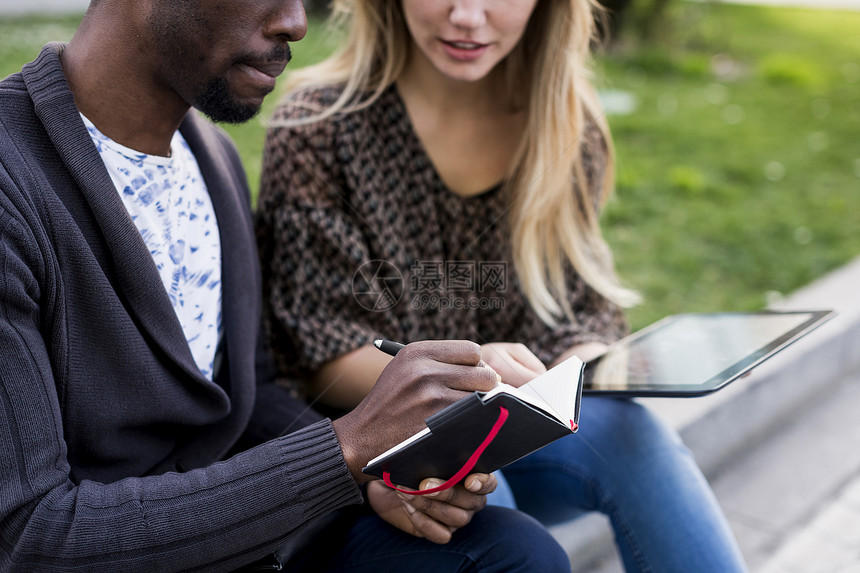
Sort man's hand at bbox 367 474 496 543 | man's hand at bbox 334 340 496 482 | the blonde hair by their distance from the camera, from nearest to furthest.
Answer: man's hand at bbox 334 340 496 482 → man's hand at bbox 367 474 496 543 → the blonde hair

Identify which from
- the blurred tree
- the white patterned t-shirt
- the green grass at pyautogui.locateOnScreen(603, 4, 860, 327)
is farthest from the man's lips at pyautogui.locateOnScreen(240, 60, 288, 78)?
the blurred tree

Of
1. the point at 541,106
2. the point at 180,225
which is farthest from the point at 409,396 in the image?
the point at 541,106

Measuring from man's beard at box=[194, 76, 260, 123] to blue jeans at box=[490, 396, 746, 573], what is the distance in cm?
87

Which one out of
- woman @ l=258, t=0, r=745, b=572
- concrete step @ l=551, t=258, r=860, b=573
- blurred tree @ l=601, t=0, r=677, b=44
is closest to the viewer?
woman @ l=258, t=0, r=745, b=572

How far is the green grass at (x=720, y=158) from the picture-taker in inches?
142

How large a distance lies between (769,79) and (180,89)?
532 cm

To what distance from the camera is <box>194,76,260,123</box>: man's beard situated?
135 cm

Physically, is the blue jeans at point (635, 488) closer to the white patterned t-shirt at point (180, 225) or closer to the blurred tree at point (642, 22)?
the white patterned t-shirt at point (180, 225)

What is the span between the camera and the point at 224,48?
4.32ft

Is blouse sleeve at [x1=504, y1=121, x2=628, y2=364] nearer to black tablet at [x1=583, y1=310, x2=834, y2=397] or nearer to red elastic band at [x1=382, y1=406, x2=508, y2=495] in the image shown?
black tablet at [x1=583, y1=310, x2=834, y2=397]

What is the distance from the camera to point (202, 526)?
1.18m

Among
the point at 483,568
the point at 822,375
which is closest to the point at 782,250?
the point at 822,375

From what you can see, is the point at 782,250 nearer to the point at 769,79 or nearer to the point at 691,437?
the point at 691,437

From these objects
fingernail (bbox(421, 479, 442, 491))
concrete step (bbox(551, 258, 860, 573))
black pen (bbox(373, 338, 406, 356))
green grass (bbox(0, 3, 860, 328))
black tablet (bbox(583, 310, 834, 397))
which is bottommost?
concrete step (bbox(551, 258, 860, 573))
